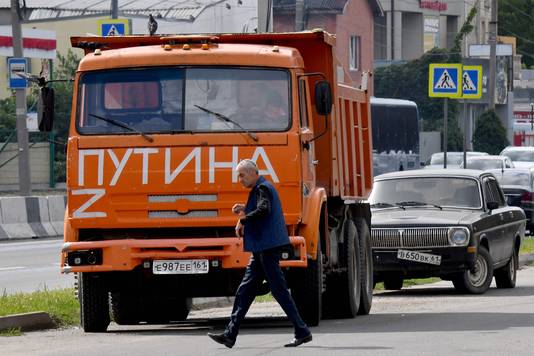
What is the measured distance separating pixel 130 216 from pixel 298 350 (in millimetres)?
2888

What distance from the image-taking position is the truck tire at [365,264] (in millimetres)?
17350

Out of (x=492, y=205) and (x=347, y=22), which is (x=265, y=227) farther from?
(x=347, y=22)

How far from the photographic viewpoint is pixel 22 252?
29062mm

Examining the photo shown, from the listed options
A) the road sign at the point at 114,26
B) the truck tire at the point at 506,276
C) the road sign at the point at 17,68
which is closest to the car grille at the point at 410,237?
the truck tire at the point at 506,276

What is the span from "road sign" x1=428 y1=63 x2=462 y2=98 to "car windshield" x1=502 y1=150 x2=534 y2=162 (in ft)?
76.9

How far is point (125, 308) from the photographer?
16344mm

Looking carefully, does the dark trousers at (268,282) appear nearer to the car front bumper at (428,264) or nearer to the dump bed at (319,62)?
the dump bed at (319,62)

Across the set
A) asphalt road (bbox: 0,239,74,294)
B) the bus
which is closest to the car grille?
asphalt road (bbox: 0,239,74,294)

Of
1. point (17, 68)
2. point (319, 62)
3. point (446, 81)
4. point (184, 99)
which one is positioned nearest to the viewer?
point (184, 99)

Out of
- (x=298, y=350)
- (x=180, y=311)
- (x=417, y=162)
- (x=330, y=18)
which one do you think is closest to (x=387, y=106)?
(x=417, y=162)

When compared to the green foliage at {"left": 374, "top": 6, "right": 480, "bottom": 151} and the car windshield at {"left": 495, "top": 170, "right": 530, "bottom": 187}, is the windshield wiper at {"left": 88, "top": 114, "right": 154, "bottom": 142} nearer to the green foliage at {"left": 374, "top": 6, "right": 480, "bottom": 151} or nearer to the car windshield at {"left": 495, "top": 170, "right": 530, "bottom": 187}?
the car windshield at {"left": 495, "top": 170, "right": 530, "bottom": 187}

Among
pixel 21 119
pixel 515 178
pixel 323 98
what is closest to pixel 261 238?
pixel 323 98

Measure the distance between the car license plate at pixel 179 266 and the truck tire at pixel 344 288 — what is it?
95.7 inches

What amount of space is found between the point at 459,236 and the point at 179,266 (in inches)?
242
